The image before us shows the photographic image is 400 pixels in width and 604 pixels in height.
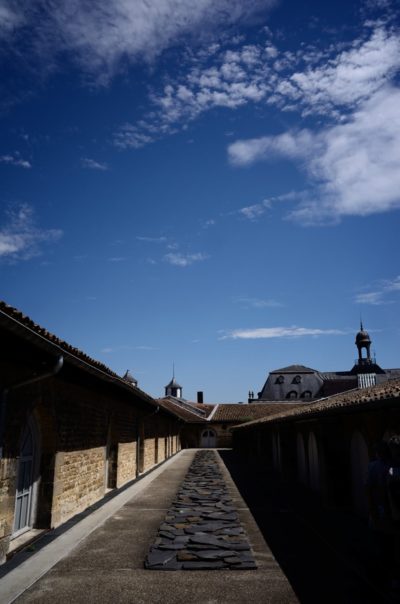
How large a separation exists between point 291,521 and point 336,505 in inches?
73.3

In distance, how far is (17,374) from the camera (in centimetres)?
533

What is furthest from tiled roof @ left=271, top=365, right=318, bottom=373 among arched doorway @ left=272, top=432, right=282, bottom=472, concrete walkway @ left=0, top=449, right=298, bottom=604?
concrete walkway @ left=0, top=449, right=298, bottom=604

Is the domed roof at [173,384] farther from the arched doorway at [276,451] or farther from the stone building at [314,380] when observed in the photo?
the arched doorway at [276,451]

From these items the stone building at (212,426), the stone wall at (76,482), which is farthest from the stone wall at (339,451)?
the stone building at (212,426)

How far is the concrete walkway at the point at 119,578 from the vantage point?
165 inches

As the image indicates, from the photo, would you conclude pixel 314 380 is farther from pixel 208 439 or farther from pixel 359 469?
pixel 359 469

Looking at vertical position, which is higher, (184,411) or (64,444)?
(184,411)

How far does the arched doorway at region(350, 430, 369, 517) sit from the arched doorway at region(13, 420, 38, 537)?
20.6 ft

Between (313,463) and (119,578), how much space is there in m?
8.27

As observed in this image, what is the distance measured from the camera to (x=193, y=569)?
4992 mm

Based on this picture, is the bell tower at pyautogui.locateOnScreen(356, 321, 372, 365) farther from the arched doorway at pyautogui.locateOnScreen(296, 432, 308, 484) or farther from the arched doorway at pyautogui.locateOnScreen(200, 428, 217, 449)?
the arched doorway at pyautogui.locateOnScreen(296, 432, 308, 484)

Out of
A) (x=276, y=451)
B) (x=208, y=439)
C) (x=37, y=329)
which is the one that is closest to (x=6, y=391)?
(x=37, y=329)

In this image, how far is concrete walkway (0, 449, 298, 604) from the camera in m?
4.20

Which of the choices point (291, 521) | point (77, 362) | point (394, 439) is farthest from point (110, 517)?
point (394, 439)
